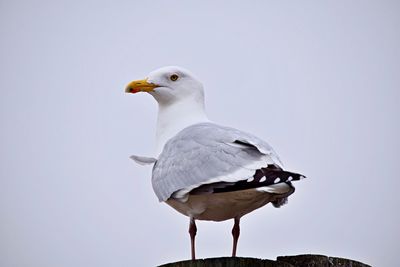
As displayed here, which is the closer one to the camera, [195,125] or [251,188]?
[251,188]

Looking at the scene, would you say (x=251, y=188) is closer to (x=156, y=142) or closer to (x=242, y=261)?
(x=242, y=261)

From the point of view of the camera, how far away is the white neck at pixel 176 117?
6.11 m

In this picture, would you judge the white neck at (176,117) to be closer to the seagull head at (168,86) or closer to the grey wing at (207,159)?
the seagull head at (168,86)

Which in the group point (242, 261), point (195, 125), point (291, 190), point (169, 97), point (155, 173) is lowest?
point (242, 261)

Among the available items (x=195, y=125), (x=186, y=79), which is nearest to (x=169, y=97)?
(x=186, y=79)

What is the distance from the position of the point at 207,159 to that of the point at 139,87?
59.8 inches

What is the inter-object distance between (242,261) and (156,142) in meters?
2.40

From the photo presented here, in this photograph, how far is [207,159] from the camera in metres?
5.04

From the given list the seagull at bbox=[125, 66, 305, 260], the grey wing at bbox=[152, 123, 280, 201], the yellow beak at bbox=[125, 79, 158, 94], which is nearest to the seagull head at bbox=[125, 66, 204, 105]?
the yellow beak at bbox=[125, 79, 158, 94]

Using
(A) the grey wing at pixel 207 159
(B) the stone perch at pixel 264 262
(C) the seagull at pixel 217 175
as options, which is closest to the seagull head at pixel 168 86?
(C) the seagull at pixel 217 175

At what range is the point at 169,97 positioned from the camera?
6.36 meters

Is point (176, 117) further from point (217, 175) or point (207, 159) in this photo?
point (217, 175)

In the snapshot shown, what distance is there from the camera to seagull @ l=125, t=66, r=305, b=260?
4.63m

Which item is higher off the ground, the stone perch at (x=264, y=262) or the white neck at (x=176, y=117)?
the white neck at (x=176, y=117)
